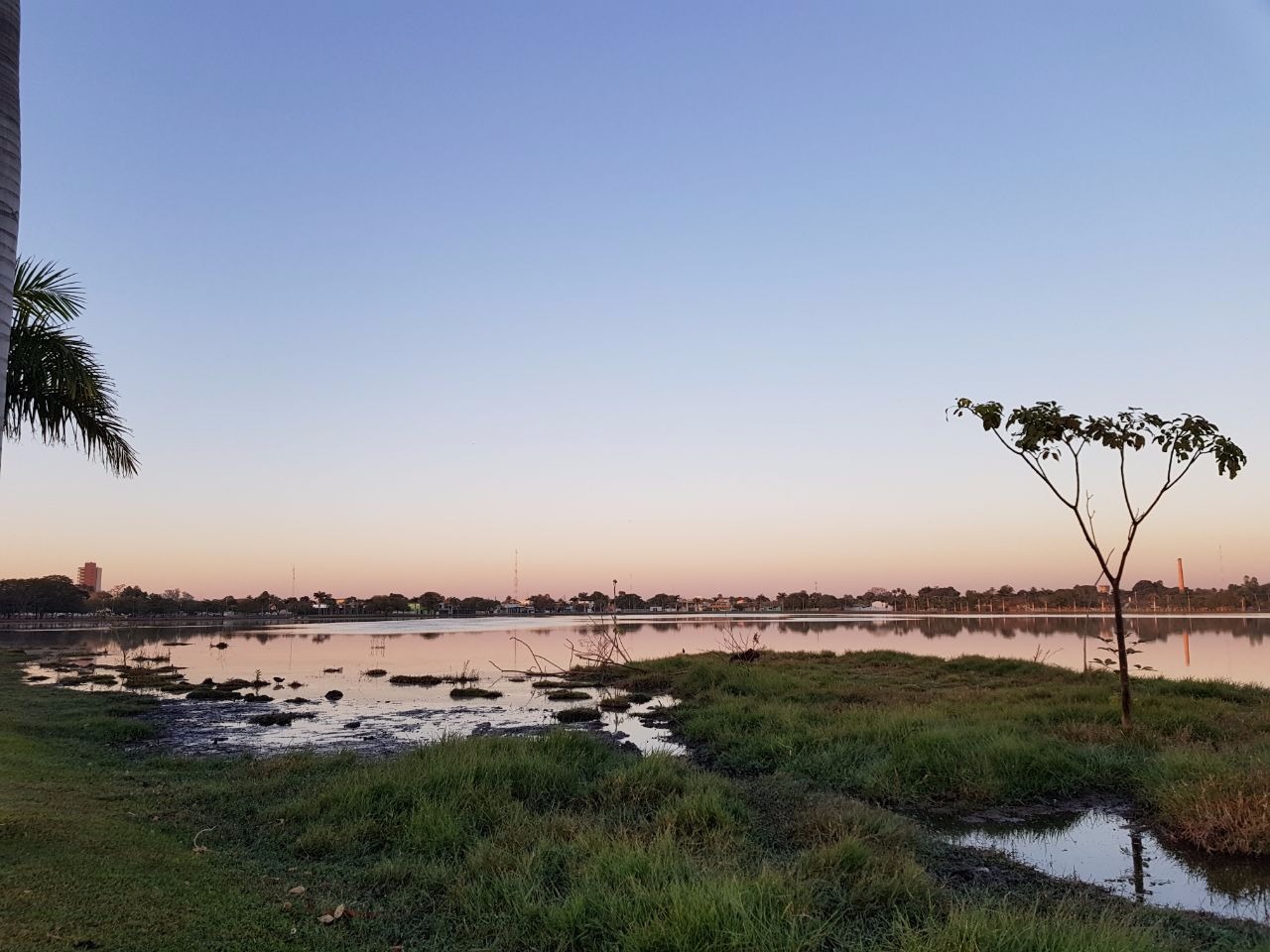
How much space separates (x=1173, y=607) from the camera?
485 feet

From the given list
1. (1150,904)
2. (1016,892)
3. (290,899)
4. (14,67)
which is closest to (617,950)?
(290,899)

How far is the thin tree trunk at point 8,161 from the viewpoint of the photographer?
16.1 feet

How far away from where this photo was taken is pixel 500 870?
668 cm

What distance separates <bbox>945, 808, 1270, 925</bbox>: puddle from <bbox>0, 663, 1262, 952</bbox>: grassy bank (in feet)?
3.26

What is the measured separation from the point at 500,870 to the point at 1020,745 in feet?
27.8

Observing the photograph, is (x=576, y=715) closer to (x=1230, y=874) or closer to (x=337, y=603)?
(x=1230, y=874)

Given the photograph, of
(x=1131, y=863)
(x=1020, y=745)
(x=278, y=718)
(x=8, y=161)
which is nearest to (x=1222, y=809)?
(x=1131, y=863)

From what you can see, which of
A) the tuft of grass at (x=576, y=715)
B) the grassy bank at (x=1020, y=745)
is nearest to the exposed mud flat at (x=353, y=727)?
the tuft of grass at (x=576, y=715)

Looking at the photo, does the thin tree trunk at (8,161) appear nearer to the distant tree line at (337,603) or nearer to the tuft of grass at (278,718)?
the tuft of grass at (278,718)

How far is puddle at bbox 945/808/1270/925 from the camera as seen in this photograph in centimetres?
704

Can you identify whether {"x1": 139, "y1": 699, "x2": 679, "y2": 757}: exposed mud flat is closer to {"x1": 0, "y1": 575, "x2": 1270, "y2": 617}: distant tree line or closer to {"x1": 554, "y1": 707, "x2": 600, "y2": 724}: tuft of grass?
{"x1": 554, "y1": 707, "x2": 600, "y2": 724}: tuft of grass

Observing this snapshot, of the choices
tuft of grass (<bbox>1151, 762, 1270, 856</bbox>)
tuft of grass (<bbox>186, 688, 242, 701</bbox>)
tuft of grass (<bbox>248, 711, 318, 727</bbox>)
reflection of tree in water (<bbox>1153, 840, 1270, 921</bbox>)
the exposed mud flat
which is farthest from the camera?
tuft of grass (<bbox>186, 688, 242, 701</bbox>)

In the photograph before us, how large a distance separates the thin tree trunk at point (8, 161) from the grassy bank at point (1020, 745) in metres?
10.8

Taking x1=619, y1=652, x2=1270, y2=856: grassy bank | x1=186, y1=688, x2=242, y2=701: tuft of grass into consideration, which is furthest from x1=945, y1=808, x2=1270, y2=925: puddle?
x1=186, y1=688, x2=242, y2=701: tuft of grass
